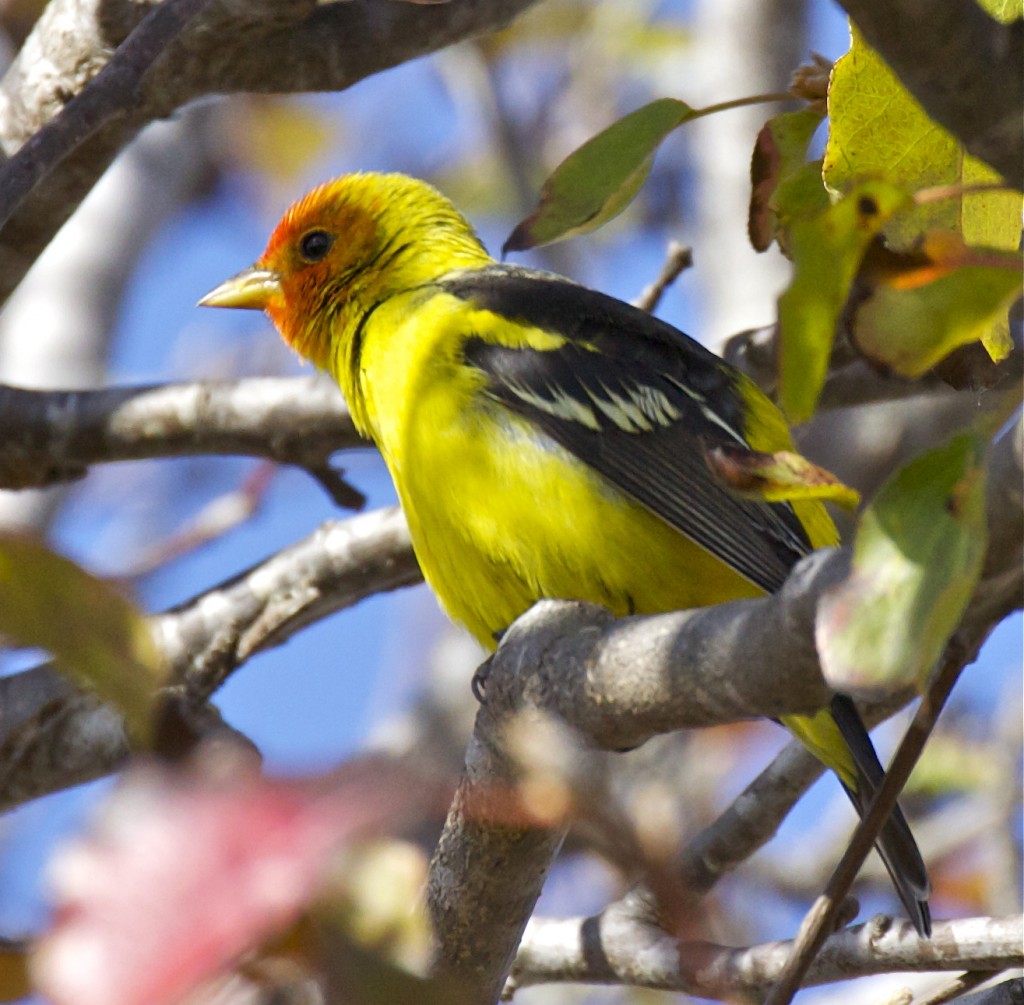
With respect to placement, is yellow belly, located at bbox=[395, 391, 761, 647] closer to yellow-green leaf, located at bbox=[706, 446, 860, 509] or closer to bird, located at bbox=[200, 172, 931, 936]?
bird, located at bbox=[200, 172, 931, 936]

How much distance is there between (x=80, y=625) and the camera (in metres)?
1.28

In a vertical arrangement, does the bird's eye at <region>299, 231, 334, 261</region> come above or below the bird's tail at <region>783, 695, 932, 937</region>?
above

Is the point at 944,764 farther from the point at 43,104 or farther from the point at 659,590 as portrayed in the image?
the point at 43,104

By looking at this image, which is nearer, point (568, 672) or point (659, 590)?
point (568, 672)

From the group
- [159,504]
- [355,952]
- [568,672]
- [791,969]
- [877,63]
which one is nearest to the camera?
[355,952]

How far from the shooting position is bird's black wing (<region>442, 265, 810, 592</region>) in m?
3.45

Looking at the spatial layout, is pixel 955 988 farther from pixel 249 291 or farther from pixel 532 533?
pixel 249 291

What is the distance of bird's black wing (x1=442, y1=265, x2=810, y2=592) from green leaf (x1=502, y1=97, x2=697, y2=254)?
37.4 inches

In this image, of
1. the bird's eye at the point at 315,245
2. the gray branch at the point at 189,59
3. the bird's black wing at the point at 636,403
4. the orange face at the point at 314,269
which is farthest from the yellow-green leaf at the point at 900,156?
the bird's eye at the point at 315,245

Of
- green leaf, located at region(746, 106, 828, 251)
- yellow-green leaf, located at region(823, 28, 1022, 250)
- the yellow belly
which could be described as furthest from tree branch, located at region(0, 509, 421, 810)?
yellow-green leaf, located at region(823, 28, 1022, 250)

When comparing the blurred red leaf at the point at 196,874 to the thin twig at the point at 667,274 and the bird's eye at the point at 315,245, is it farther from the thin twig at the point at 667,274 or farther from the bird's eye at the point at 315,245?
the bird's eye at the point at 315,245

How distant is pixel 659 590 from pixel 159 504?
5.72 m

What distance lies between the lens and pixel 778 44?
6844 mm

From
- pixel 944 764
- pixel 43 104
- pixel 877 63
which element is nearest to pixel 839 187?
pixel 877 63
